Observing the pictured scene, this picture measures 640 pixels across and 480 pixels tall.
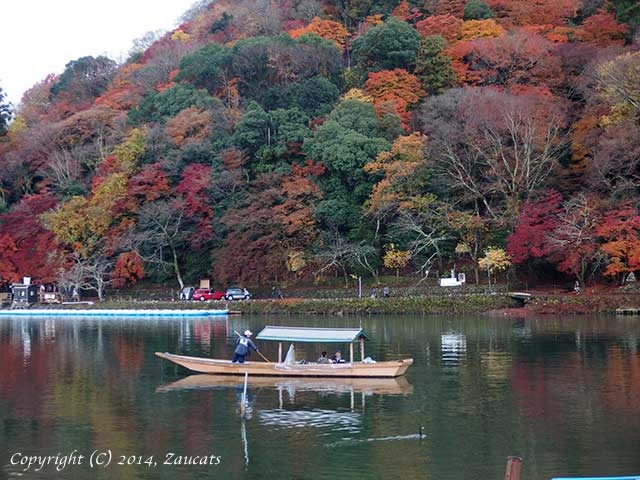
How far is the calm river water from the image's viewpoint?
18641 millimetres

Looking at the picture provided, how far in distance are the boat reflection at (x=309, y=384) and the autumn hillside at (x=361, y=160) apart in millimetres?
27655

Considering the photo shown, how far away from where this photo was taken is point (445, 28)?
81375mm

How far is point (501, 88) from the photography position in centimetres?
6956

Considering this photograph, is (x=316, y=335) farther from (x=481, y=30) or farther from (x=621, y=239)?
(x=481, y=30)

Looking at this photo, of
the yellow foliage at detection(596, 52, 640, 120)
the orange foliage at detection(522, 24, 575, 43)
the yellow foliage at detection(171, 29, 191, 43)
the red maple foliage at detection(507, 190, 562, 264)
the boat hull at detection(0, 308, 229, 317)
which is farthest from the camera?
the yellow foliage at detection(171, 29, 191, 43)

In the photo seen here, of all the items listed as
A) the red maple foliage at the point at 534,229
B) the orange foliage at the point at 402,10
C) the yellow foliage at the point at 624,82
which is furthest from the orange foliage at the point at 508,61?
the red maple foliage at the point at 534,229

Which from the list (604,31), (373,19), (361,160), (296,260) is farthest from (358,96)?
(604,31)

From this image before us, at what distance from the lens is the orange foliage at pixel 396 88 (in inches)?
2889

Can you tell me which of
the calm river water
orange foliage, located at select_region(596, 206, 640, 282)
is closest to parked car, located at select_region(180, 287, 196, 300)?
the calm river water

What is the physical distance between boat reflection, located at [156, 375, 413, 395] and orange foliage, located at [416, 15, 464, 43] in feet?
194

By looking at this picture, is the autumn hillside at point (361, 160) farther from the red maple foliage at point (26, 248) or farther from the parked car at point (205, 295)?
the parked car at point (205, 295)

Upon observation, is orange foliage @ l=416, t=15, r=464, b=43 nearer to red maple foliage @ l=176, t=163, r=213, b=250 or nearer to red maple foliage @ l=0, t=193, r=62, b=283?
red maple foliage @ l=176, t=163, r=213, b=250

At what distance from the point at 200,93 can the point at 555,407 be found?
62.3 metres

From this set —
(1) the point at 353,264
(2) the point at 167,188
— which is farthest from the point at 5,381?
(2) the point at 167,188
